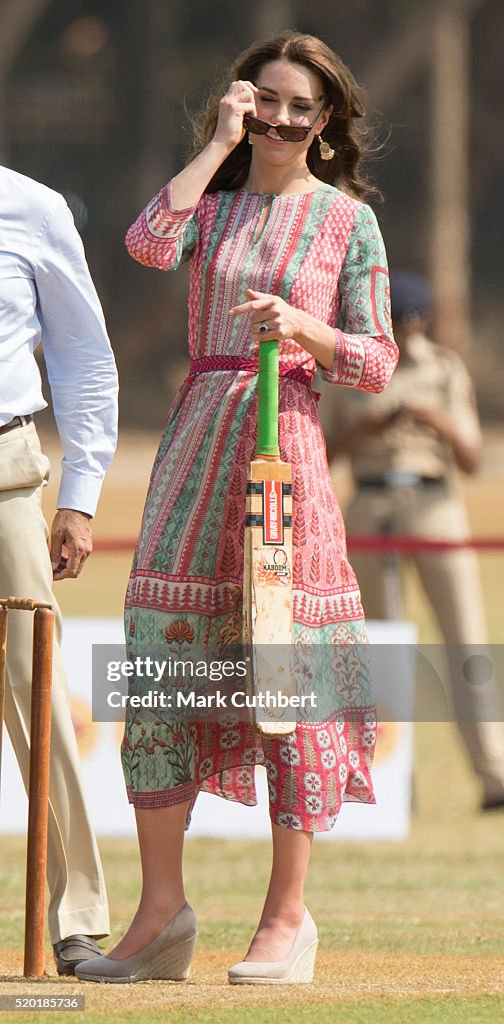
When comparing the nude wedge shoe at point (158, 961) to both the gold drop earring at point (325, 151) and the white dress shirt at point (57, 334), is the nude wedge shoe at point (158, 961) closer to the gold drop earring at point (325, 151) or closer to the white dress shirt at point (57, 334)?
the white dress shirt at point (57, 334)

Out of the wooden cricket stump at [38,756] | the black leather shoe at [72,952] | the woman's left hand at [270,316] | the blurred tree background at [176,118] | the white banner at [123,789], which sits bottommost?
the black leather shoe at [72,952]

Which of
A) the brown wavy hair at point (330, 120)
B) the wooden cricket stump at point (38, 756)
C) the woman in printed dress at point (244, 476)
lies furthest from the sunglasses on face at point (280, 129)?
the wooden cricket stump at point (38, 756)

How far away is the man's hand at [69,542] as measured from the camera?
13.6ft

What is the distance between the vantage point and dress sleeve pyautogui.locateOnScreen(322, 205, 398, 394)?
3.90 meters

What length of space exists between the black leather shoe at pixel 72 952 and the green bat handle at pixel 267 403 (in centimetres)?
116

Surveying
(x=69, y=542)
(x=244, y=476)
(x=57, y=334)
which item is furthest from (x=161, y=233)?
(x=69, y=542)

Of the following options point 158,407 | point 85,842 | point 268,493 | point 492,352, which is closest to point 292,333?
point 268,493

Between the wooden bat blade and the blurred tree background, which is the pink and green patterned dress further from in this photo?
the blurred tree background

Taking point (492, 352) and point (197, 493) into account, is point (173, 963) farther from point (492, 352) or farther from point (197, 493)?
point (492, 352)

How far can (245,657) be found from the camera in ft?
12.1

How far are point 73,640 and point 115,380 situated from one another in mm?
3005

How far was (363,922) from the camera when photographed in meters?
5.22

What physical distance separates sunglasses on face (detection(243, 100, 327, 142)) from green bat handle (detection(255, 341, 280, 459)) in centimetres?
47

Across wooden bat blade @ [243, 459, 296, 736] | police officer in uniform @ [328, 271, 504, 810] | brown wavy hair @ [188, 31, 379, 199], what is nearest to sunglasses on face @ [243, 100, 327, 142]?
brown wavy hair @ [188, 31, 379, 199]
